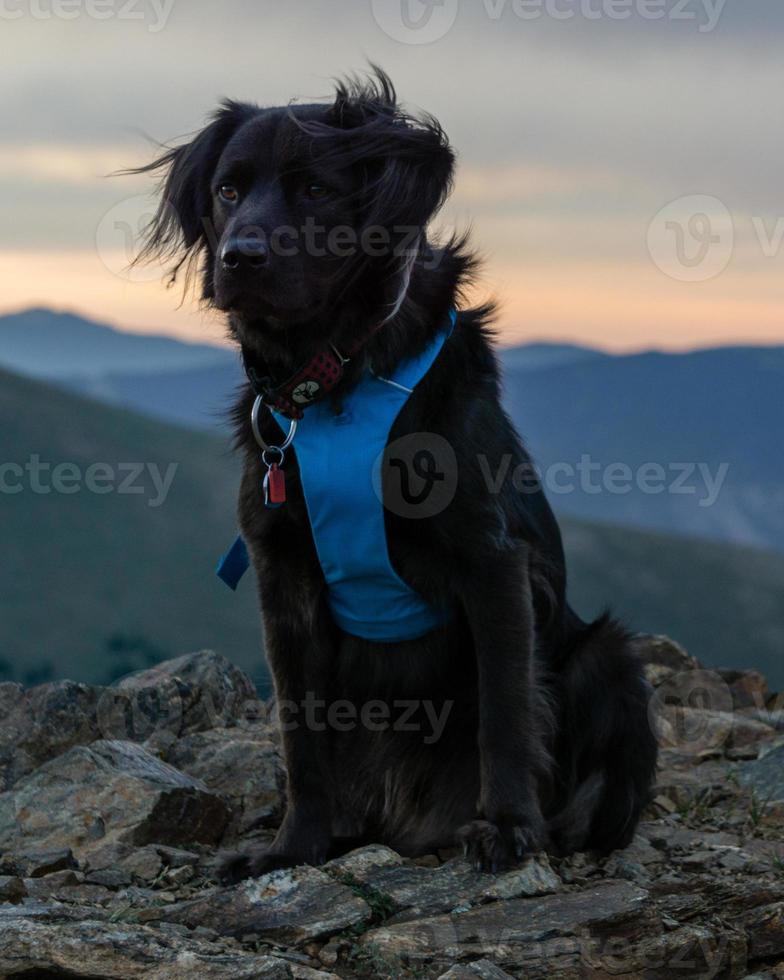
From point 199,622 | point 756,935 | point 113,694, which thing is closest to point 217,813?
point 113,694

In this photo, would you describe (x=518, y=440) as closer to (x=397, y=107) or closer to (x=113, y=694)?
(x=397, y=107)

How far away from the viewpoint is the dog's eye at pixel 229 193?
4250mm

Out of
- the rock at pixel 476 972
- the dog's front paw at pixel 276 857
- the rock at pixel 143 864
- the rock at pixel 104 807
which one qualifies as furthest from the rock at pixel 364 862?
the rock at pixel 104 807

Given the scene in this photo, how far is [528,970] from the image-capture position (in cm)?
382

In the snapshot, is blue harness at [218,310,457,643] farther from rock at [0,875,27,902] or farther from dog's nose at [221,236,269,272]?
rock at [0,875,27,902]

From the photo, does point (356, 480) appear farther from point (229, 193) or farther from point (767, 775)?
point (767, 775)

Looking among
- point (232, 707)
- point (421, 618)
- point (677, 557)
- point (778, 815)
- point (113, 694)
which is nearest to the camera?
point (421, 618)

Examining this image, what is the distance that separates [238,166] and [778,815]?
10.9 ft

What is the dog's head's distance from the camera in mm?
4031

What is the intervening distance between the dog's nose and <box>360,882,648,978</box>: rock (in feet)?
6.40

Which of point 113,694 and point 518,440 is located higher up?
point 518,440

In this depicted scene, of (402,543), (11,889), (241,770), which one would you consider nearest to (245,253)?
(402,543)

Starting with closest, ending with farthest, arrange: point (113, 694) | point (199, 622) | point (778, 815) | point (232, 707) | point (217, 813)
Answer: point (217, 813), point (778, 815), point (113, 694), point (232, 707), point (199, 622)

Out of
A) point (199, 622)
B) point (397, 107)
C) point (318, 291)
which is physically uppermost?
point (397, 107)
